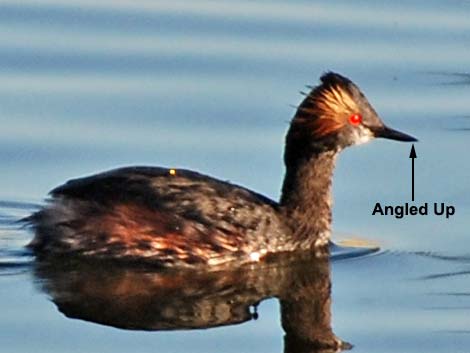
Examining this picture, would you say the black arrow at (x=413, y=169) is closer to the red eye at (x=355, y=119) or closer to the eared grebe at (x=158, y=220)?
the red eye at (x=355, y=119)

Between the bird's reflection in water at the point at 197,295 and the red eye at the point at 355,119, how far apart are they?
0.89m

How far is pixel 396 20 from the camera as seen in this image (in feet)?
46.8

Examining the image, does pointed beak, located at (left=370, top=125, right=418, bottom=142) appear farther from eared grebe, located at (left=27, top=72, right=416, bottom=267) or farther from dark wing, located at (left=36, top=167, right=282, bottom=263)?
dark wing, located at (left=36, top=167, right=282, bottom=263)

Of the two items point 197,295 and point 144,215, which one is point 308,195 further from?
point 197,295

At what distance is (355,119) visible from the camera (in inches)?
428

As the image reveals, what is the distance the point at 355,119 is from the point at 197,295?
179cm

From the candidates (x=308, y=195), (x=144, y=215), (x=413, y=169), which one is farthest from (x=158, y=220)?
(x=413, y=169)

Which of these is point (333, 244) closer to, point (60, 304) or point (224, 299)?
point (224, 299)

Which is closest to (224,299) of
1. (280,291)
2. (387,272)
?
(280,291)

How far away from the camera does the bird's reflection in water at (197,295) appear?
9180 mm

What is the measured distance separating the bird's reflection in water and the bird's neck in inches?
9.5

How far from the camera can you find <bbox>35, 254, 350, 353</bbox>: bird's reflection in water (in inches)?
361

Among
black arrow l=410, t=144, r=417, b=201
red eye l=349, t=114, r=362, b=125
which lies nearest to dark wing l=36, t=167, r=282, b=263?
red eye l=349, t=114, r=362, b=125

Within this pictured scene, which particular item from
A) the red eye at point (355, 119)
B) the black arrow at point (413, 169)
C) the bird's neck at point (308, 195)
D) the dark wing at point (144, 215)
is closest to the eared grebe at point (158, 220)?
the dark wing at point (144, 215)
